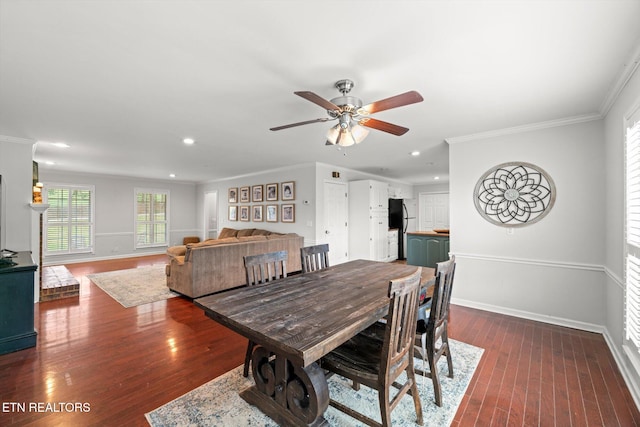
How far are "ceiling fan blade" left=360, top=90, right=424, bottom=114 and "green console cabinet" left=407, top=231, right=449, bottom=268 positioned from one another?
11.2 feet

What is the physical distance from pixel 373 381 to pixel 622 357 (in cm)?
238

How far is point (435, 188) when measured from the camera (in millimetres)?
8789

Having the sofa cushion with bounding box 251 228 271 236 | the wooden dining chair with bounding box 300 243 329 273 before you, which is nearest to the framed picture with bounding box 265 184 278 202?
the sofa cushion with bounding box 251 228 271 236

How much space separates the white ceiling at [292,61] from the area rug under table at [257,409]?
2374mm

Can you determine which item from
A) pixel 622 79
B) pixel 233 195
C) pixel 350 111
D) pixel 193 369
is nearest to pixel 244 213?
pixel 233 195

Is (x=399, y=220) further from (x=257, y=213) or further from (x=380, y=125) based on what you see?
(x=380, y=125)

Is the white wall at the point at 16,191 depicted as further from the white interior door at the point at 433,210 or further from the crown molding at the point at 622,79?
the white interior door at the point at 433,210

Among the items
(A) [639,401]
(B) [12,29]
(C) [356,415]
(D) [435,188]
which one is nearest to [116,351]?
(C) [356,415]

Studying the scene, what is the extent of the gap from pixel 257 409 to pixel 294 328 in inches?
34.7

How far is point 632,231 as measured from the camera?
2047mm

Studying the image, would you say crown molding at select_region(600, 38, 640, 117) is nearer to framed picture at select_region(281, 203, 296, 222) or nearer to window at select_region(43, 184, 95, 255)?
framed picture at select_region(281, 203, 296, 222)

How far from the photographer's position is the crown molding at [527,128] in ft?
9.69

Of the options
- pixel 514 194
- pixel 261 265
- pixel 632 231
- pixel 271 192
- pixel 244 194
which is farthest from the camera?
pixel 244 194

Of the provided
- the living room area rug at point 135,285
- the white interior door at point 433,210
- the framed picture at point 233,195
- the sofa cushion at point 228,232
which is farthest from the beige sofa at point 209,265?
the white interior door at point 433,210
